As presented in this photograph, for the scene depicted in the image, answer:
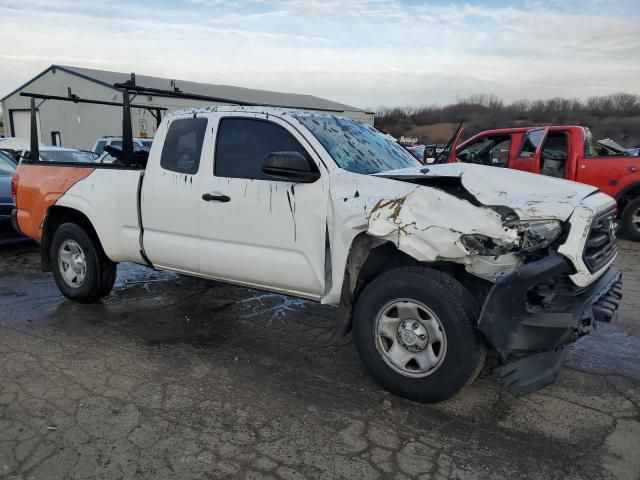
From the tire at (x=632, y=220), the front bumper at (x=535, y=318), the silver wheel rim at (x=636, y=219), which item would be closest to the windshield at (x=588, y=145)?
the tire at (x=632, y=220)

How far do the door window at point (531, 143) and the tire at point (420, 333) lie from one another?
6.55m

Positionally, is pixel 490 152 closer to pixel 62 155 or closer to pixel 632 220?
pixel 632 220

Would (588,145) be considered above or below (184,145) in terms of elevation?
above

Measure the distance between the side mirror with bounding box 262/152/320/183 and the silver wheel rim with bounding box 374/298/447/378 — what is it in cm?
108

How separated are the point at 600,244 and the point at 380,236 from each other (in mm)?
1408

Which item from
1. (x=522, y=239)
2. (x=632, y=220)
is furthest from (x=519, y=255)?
(x=632, y=220)

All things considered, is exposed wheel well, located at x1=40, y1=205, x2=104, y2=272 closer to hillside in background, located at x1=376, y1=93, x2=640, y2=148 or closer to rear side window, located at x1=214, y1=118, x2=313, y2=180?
rear side window, located at x1=214, y1=118, x2=313, y2=180

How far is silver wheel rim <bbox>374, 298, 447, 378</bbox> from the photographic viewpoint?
3381 mm

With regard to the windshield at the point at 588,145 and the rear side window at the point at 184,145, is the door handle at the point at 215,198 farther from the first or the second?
the windshield at the point at 588,145

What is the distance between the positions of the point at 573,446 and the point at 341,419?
1329 mm

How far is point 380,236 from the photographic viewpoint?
3.42m

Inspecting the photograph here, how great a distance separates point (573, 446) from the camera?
10.0 ft

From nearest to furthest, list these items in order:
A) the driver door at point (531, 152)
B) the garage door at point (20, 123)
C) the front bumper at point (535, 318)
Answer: the front bumper at point (535, 318) → the driver door at point (531, 152) → the garage door at point (20, 123)

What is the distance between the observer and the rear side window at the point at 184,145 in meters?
4.64
